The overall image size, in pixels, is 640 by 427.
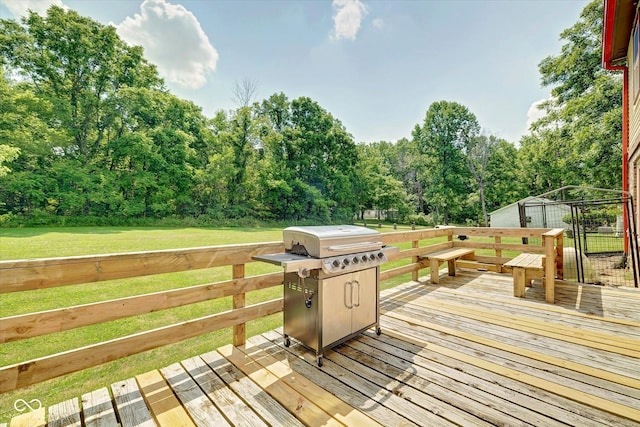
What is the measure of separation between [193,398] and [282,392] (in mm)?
607

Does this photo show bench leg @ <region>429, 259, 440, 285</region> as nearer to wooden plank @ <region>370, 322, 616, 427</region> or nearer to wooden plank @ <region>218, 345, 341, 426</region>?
wooden plank @ <region>370, 322, 616, 427</region>

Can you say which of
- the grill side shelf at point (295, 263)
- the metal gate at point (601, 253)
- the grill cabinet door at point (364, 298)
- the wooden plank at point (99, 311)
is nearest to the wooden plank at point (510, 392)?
the grill cabinet door at point (364, 298)

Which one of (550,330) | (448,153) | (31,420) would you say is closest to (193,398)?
(31,420)

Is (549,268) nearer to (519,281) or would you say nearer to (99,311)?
(519,281)

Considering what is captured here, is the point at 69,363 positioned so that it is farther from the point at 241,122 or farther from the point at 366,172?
the point at 366,172

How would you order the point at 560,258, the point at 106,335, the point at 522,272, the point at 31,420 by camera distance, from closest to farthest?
the point at 31,420, the point at 106,335, the point at 522,272, the point at 560,258

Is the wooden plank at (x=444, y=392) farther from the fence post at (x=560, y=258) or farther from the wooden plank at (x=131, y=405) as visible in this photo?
the fence post at (x=560, y=258)

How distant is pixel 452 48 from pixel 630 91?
4.70 metres

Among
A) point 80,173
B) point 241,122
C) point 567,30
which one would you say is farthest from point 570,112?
point 80,173

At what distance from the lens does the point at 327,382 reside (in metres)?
2.10

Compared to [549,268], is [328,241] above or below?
above

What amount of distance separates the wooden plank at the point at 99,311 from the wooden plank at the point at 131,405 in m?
0.57

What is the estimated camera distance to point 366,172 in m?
33.3

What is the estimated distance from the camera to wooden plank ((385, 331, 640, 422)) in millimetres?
1750
